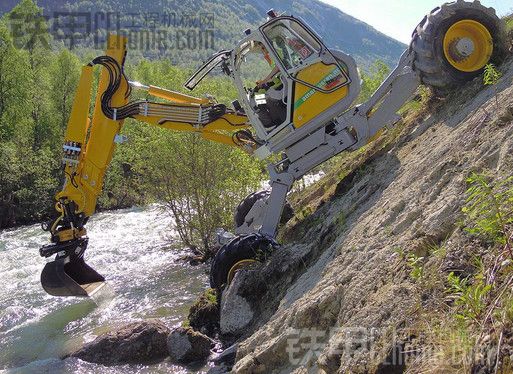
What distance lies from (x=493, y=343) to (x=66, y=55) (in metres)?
36.3

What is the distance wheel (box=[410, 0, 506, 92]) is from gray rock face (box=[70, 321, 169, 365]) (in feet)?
17.7

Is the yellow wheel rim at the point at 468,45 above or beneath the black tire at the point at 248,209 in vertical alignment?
above

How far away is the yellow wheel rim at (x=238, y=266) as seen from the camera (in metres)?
7.82

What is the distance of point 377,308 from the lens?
13.6ft

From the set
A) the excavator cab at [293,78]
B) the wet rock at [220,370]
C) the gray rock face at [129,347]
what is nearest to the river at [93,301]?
the gray rock face at [129,347]

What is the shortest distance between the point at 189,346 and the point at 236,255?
1.36m

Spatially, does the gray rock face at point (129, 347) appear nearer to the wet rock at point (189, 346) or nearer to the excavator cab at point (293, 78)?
the wet rock at point (189, 346)

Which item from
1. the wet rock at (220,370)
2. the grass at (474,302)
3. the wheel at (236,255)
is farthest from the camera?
the wheel at (236,255)

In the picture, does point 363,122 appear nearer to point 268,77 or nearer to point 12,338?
point 268,77

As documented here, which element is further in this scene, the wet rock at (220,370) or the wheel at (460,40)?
the wheel at (460,40)

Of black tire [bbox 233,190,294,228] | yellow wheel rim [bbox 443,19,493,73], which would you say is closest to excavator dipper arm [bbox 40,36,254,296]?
black tire [bbox 233,190,294,228]

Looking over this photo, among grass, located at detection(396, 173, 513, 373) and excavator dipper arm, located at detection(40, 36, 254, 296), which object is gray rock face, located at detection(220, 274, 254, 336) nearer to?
excavator dipper arm, located at detection(40, 36, 254, 296)

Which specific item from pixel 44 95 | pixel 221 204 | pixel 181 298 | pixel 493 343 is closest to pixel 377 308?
pixel 493 343

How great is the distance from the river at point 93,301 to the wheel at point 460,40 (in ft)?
17.5
